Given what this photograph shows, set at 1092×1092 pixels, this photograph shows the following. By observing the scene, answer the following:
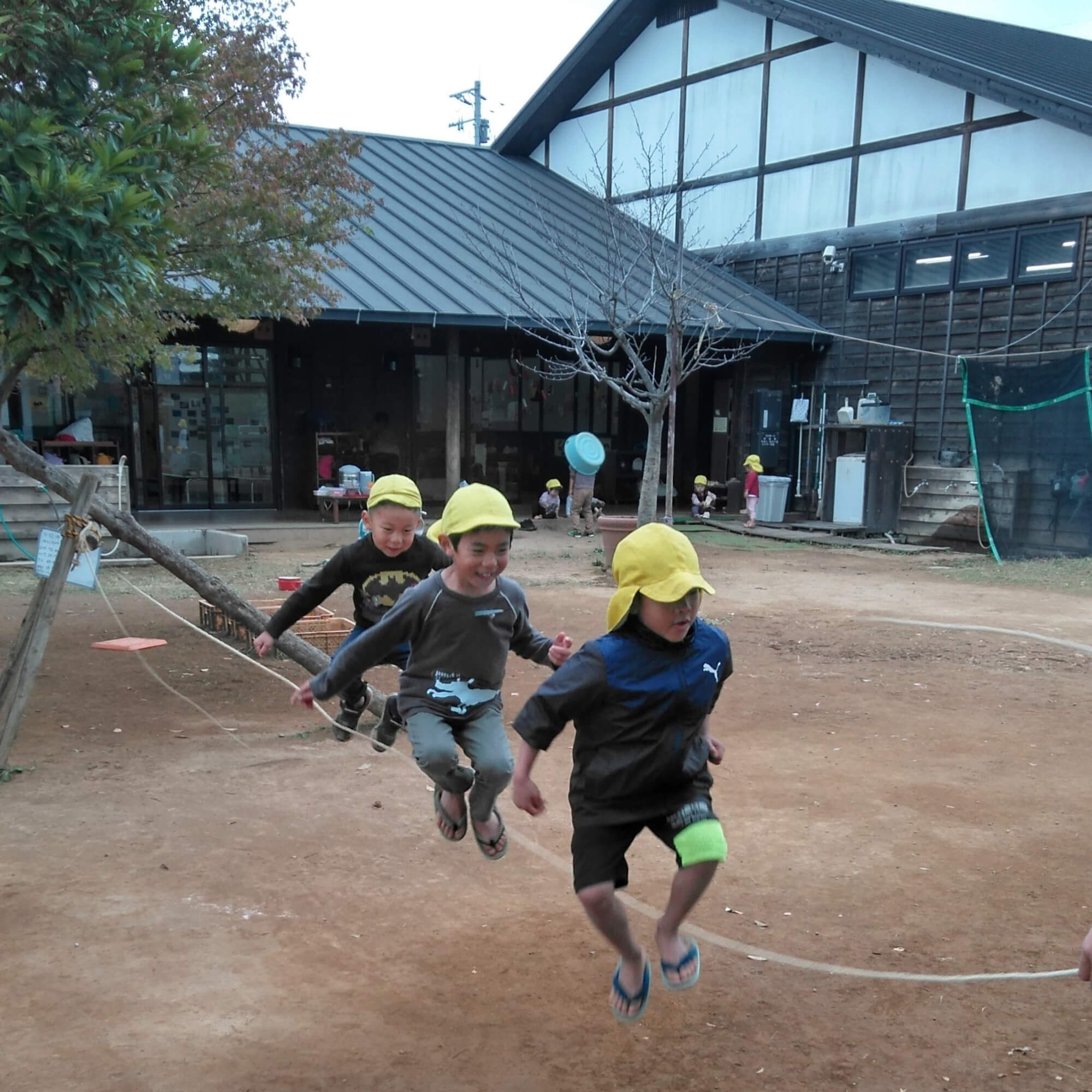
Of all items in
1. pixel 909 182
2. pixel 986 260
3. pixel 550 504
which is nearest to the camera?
pixel 986 260

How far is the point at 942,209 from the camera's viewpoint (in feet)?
59.7

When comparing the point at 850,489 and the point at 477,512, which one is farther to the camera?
the point at 850,489

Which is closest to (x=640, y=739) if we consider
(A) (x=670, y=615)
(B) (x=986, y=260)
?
(A) (x=670, y=615)

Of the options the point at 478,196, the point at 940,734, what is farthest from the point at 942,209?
the point at 940,734

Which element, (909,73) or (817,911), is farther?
(909,73)

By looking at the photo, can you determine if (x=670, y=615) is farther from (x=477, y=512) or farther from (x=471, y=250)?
(x=471, y=250)

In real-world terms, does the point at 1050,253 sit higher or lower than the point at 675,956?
higher

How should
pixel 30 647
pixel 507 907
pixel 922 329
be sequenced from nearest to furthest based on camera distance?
pixel 507 907 → pixel 30 647 → pixel 922 329

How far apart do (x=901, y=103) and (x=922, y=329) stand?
13.5ft

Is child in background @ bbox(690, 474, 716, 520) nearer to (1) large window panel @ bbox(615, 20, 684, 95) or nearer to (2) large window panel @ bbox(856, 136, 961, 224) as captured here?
(2) large window panel @ bbox(856, 136, 961, 224)

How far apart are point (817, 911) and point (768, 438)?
17268 mm

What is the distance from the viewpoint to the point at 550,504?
19281mm

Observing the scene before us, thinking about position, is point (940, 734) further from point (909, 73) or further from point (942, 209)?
point (909, 73)

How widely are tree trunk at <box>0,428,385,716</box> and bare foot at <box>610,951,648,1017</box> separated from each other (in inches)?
140
